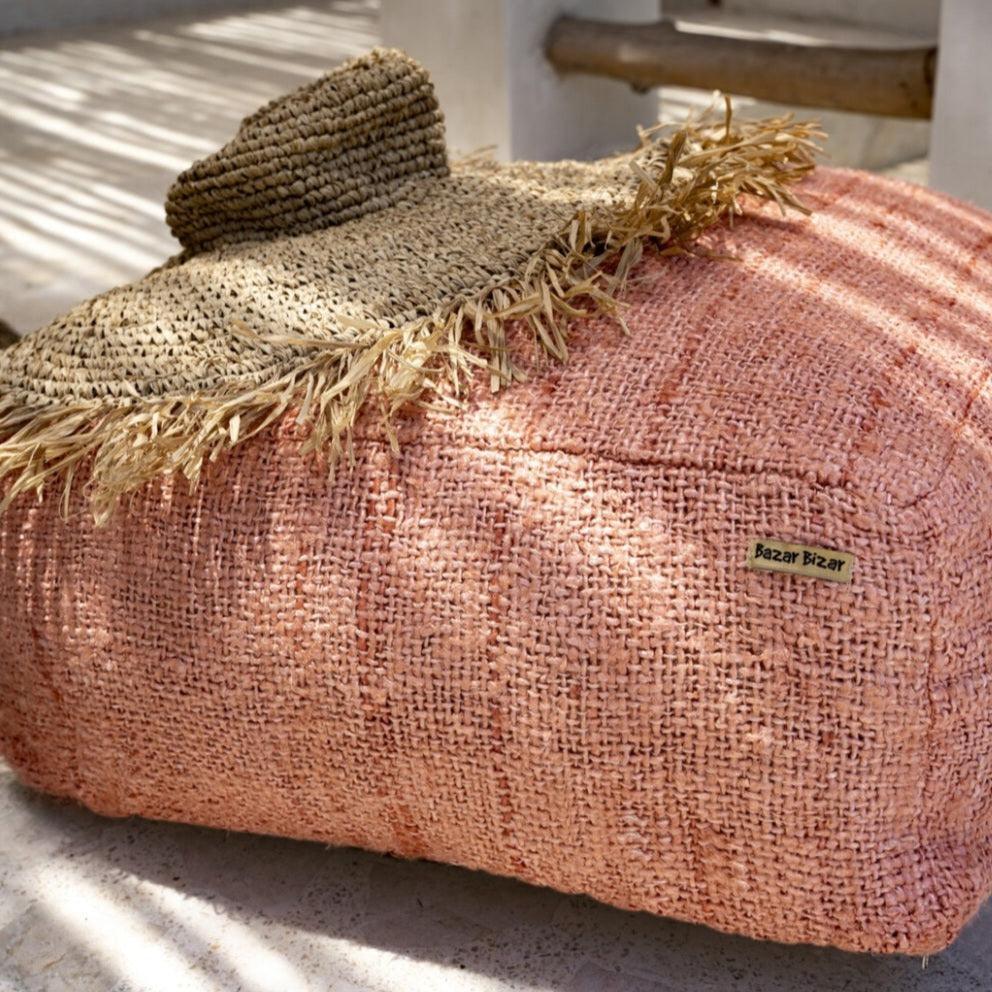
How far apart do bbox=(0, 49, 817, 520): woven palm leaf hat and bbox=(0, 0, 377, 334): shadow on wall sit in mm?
1141

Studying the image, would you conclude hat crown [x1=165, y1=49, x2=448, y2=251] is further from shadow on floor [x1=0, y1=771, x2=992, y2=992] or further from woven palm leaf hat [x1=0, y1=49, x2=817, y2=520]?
shadow on floor [x1=0, y1=771, x2=992, y2=992]

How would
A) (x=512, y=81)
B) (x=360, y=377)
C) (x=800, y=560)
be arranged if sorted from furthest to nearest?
(x=512, y=81) → (x=360, y=377) → (x=800, y=560)

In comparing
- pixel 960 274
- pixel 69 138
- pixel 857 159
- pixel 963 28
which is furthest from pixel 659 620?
pixel 69 138

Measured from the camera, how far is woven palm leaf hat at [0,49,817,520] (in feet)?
3.59

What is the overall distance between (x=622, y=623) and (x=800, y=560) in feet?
0.41

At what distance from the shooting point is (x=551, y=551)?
986 mm

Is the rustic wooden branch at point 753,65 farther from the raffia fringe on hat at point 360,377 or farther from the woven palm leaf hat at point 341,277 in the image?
the raffia fringe on hat at point 360,377

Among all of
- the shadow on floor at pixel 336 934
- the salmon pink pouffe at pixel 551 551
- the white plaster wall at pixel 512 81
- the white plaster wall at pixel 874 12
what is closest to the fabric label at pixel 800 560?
the salmon pink pouffe at pixel 551 551

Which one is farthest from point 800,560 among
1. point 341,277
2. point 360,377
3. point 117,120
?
point 117,120

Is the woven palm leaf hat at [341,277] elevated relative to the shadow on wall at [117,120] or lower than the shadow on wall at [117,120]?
elevated

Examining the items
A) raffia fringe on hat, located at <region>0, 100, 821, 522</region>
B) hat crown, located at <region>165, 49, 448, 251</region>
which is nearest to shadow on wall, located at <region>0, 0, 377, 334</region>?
hat crown, located at <region>165, 49, 448, 251</region>

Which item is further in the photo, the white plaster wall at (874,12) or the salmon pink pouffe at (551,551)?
the white plaster wall at (874,12)

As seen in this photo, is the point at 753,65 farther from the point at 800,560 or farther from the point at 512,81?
the point at 800,560

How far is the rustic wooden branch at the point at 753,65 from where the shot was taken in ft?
8.17
